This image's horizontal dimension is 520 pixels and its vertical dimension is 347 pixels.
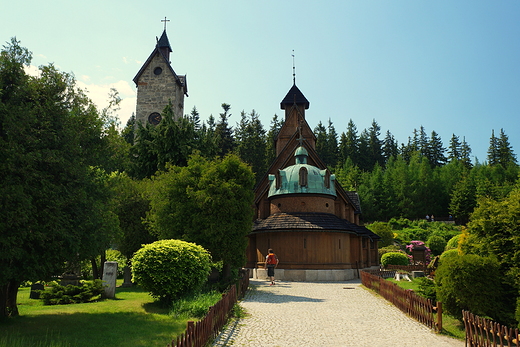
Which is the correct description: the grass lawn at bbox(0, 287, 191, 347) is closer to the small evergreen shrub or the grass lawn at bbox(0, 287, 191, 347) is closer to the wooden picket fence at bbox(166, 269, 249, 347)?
the small evergreen shrub

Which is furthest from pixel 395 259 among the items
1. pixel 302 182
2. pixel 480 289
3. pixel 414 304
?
pixel 480 289

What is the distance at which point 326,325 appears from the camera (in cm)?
1145

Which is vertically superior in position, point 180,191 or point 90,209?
point 180,191

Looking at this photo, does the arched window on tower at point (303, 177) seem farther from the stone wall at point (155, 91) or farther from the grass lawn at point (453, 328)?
the stone wall at point (155, 91)

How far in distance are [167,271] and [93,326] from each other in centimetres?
338

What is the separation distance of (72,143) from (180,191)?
988 centimetres

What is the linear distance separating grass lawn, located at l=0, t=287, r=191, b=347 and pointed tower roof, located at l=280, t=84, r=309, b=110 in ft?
104

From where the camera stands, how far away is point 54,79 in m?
11.8

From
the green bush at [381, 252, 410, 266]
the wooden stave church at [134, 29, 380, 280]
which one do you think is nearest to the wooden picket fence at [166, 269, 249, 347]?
the wooden stave church at [134, 29, 380, 280]

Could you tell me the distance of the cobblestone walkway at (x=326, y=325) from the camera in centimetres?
946

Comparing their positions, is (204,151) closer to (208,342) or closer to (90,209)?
(90,209)

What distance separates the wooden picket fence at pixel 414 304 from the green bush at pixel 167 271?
7.22m

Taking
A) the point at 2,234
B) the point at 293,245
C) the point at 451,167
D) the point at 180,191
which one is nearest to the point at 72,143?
the point at 2,234

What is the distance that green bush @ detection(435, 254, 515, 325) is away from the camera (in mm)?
10070
